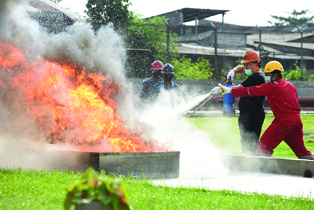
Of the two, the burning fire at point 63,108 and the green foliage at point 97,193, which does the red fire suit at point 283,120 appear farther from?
the green foliage at point 97,193

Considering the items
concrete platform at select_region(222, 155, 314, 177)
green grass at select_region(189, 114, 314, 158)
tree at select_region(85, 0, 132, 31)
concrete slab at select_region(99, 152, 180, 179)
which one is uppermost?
tree at select_region(85, 0, 132, 31)

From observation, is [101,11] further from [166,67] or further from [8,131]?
[8,131]

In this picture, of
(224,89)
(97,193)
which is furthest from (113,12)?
(97,193)

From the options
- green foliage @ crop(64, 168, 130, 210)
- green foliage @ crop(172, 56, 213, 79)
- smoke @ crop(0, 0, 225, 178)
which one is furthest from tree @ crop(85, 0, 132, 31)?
green foliage @ crop(64, 168, 130, 210)

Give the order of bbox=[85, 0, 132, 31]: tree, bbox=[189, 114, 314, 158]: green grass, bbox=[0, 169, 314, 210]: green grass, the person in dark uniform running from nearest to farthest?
bbox=[0, 169, 314, 210]: green grass, the person in dark uniform, bbox=[189, 114, 314, 158]: green grass, bbox=[85, 0, 132, 31]: tree

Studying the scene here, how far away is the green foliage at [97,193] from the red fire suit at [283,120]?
462 centimetres

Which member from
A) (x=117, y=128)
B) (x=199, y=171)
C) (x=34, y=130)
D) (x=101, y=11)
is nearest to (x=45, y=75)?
(x=34, y=130)

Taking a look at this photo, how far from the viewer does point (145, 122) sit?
24.0ft

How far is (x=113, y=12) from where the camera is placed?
74.9 feet

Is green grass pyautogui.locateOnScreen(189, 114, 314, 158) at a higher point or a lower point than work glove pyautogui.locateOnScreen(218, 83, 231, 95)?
lower

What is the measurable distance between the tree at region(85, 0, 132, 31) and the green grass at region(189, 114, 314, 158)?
9325 millimetres

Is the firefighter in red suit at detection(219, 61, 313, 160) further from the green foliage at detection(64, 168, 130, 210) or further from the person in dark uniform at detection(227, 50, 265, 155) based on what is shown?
the green foliage at detection(64, 168, 130, 210)

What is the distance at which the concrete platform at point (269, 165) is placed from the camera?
20.9 feet

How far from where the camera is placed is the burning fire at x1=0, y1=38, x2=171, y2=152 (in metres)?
6.59
